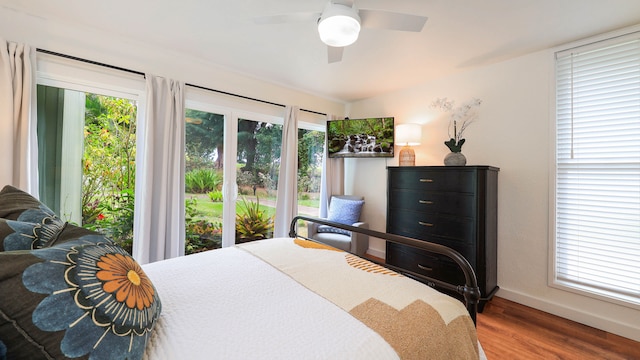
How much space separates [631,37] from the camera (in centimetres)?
203

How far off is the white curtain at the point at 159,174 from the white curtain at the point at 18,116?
2.27 ft

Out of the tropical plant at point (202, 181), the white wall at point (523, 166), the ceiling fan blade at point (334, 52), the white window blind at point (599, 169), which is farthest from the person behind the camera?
the tropical plant at point (202, 181)

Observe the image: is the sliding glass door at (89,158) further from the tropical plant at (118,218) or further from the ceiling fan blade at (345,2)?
the ceiling fan blade at (345,2)

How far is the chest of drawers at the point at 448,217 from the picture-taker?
2.33m

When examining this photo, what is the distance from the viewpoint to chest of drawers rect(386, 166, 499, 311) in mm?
2328

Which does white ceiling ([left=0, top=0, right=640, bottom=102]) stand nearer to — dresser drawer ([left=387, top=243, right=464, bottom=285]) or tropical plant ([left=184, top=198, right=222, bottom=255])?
tropical plant ([left=184, top=198, right=222, bottom=255])

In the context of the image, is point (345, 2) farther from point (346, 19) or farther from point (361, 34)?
point (361, 34)

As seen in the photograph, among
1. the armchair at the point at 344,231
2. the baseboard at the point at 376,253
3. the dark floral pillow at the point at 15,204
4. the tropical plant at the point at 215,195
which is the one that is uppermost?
the dark floral pillow at the point at 15,204

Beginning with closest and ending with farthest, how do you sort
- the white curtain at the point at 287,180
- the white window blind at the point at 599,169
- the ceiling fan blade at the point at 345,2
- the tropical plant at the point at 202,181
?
the ceiling fan blade at the point at 345,2, the white window blind at the point at 599,169, the tropical plant at the point at 202,181, the white curtain at the point at 287,180

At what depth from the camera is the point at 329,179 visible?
3971 mm

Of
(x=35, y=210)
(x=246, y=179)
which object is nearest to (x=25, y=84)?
(x=35, y=210)

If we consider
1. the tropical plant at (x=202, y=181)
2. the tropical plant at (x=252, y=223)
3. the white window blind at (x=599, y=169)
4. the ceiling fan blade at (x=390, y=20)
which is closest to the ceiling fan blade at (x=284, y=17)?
the ceiling fan blade at (x=390, y=20)

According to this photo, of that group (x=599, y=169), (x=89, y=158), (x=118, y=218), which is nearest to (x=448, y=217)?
(x=599, y=169)

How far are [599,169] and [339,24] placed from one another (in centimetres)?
255
